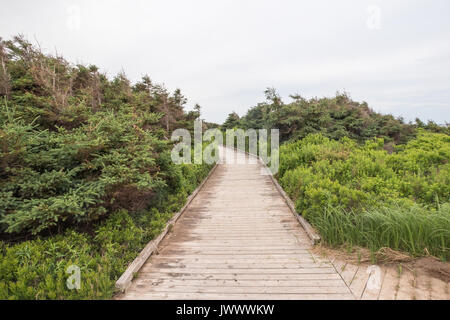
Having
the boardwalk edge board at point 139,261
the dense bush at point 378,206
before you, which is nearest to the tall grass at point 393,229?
the dense bush at point 378,206

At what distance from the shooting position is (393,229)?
336 cm

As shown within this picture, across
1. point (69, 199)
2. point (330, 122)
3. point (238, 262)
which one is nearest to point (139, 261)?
point (69, 199)

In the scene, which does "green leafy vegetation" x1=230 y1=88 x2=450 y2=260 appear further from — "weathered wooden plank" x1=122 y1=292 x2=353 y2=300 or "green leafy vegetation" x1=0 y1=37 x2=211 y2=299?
"green leafy vegetation" x1=0 y1=37 x2=211 y2=299

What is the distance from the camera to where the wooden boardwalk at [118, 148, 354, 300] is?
2.75 meters

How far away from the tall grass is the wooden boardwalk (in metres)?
0.58

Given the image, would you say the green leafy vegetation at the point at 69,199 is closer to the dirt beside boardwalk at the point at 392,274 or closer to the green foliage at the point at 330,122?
the dirt beside boardwalk at the point at 392,274

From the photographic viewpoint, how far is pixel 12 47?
7.32 m

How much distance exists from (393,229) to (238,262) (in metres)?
2.40

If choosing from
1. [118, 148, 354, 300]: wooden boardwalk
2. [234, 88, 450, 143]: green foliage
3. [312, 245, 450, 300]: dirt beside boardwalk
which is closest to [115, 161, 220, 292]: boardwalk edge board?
[118, 148, 354, 300]: wooden boardwalk

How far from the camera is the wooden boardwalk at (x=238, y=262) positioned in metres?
2.75

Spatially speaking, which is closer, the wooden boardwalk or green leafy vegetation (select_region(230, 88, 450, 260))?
the wooden boardwalk

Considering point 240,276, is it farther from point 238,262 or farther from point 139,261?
point 139,261

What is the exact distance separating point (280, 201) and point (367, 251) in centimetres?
313
